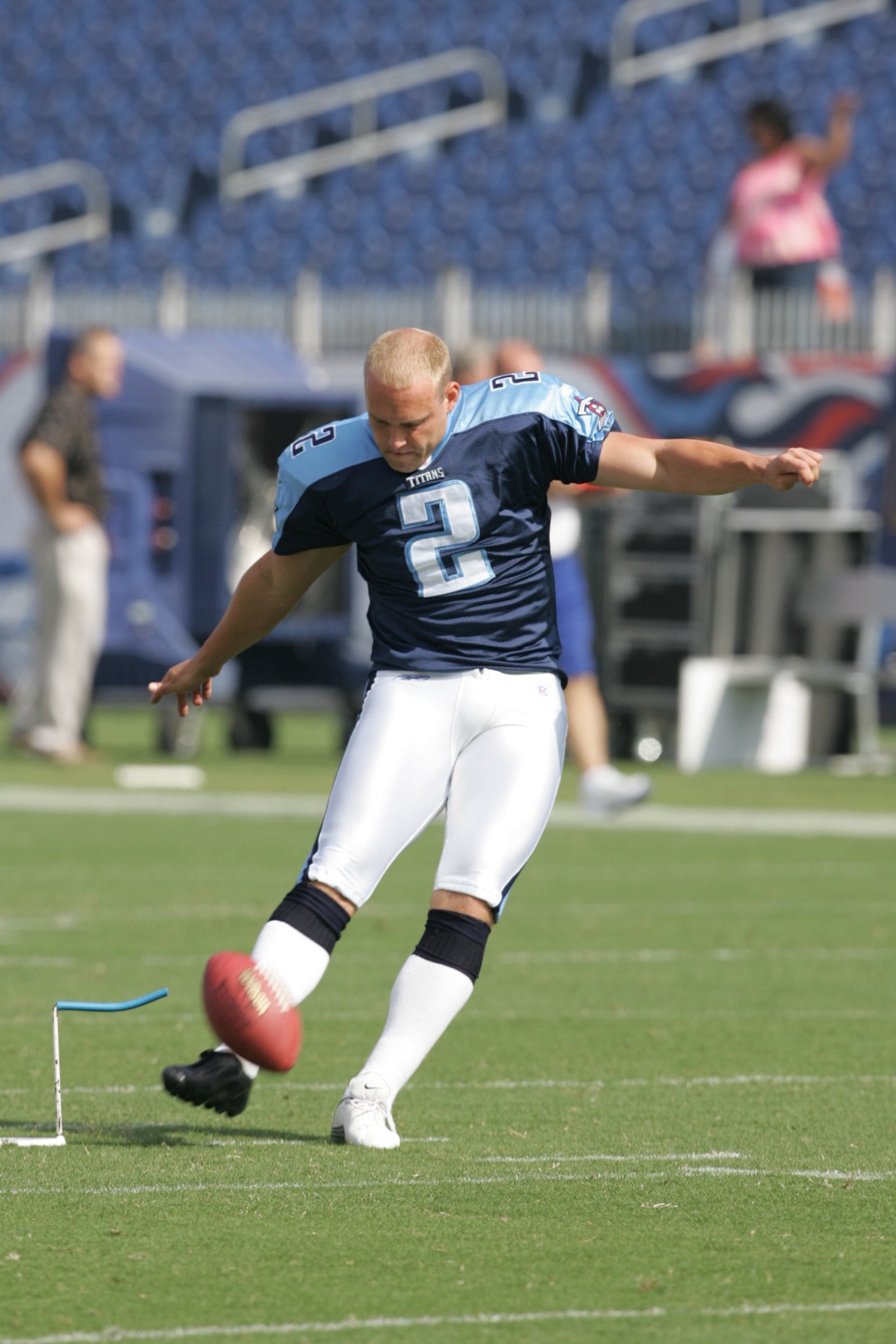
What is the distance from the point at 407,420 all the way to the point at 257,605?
0.64 m

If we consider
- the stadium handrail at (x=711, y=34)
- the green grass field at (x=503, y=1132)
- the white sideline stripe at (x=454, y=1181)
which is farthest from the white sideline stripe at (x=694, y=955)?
the stadium handrail at (x=711, y=34)

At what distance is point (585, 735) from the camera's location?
1113cm

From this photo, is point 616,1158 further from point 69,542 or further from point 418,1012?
point 69,542

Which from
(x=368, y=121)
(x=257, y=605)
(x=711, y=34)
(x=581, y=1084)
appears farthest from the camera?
(x=368, y=121)

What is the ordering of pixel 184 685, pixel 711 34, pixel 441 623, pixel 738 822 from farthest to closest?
pixel 711 34, pixel 738 822, pixel 184 685, pixel 441 623

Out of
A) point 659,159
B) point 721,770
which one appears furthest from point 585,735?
point 659,159

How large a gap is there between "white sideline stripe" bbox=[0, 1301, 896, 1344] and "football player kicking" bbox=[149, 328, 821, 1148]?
1.37 metres

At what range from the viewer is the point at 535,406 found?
5.09 meters

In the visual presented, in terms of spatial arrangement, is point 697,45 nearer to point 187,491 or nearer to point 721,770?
point 187,491

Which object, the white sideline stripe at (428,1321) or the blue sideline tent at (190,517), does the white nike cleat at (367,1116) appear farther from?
the blue sideline tent at (190,517)

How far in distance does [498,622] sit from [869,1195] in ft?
4.90

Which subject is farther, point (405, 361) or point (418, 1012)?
point (418, 1012)

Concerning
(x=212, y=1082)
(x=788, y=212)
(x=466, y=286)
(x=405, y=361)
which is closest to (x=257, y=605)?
(x=405, y=361)

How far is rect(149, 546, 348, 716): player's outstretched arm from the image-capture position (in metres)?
5.19
